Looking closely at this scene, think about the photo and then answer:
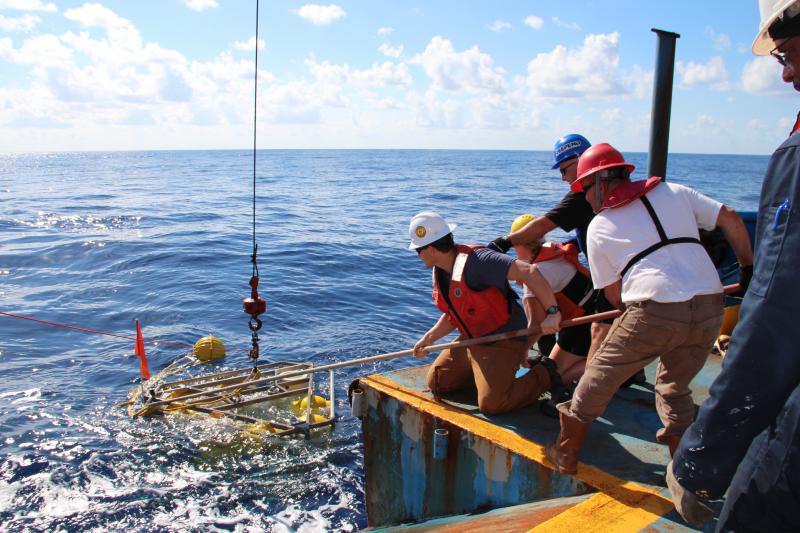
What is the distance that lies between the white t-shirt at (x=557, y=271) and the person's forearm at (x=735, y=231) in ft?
5.22

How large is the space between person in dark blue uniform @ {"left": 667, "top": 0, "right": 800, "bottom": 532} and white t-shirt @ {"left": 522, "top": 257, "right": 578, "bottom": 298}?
326 centimetres

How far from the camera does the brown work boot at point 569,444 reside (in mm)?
3459

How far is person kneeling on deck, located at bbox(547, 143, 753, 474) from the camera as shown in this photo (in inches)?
123

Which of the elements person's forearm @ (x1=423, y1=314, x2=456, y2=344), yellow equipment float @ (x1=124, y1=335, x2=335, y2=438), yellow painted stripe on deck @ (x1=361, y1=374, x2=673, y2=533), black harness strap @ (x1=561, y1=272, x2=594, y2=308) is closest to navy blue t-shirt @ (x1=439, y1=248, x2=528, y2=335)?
person's forearm @ (x1=423, y1=314, x2=456, y2=344)

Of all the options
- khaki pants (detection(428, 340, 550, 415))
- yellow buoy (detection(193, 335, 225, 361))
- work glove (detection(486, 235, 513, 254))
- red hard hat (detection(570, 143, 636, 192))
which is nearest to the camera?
red hard hat (detection(570, 143, 636, 192))

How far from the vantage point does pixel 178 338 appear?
38.0ft

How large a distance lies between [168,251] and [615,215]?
1809cm

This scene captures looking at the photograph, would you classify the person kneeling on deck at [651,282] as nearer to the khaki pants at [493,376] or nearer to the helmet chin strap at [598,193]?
the helmet chin strap at [598,193]

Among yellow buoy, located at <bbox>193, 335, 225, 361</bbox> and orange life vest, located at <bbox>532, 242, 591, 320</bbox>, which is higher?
orange life vest, located at <bbox>532, 242, 591, 320</bbox>

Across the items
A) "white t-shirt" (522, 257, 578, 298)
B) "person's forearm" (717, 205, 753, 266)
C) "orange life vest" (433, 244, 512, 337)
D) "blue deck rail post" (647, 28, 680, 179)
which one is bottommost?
"orange life vest" (433, 244, 512, 337)

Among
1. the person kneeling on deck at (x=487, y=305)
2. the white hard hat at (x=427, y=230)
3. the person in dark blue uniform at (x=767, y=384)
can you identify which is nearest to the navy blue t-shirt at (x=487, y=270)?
the person kneeling on deck at (x=487, y=305)

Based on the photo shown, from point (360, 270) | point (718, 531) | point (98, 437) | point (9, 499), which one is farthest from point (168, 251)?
point (718, 531)

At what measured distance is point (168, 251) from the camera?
63.3ft

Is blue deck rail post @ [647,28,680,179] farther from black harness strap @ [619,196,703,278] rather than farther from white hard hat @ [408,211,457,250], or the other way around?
black harness strap @ [619,196,703,278]
